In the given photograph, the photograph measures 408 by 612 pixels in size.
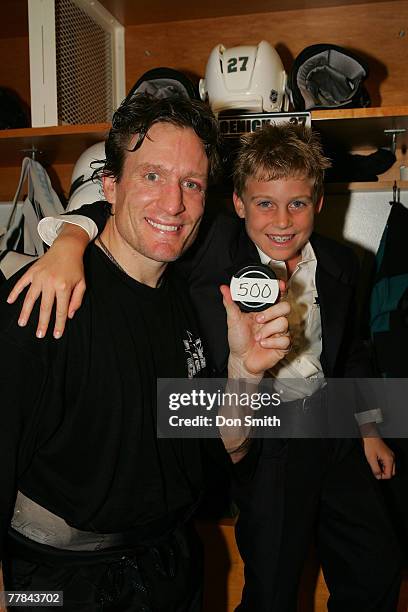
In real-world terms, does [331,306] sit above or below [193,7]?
below

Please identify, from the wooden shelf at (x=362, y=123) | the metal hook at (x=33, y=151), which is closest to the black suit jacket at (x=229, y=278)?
the wooden shelf at (x=362, y=123)

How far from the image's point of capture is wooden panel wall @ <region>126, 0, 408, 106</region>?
1819mm

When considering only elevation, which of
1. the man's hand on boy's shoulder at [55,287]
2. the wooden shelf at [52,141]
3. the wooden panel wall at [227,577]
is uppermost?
the wooden shelf at [52,141]

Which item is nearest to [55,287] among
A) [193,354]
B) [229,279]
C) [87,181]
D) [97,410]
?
[97,410]

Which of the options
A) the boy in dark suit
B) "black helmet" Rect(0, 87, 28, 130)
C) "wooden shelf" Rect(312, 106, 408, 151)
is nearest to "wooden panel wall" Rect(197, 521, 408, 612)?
the boy in dark suit

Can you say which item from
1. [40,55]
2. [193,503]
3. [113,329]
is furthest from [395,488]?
[40,55]

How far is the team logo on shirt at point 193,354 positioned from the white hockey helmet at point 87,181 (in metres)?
0.67

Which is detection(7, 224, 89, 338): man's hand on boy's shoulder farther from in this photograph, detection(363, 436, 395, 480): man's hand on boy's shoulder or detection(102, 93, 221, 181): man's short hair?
detection(363, 436, 395, 480): man's hand on boy's shoulder

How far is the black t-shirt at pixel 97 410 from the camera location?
0.75 m

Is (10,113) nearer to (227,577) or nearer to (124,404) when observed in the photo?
(124,404)

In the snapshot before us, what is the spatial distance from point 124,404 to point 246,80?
3.51 ft

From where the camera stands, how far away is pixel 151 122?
89 cm

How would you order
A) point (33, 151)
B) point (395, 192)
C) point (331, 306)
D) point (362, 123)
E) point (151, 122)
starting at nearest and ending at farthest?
point (151, 122)
point (331, 306)
point (362, 123)
point (395, 192)
point (33, 151)

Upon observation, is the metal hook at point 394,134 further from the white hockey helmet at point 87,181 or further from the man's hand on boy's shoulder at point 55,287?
the man's hand on boy's shoulder at point 55,287
